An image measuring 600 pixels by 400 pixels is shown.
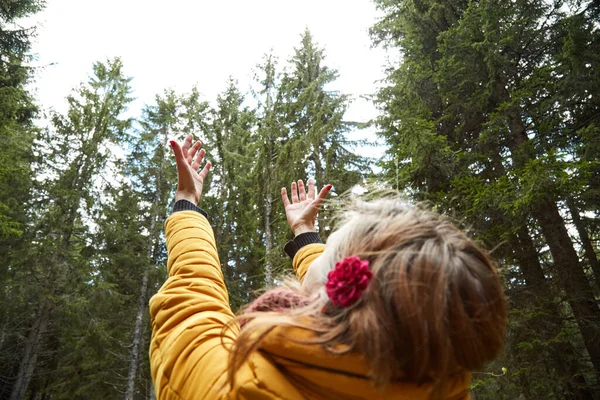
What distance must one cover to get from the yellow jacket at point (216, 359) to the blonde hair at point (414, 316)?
0.03m

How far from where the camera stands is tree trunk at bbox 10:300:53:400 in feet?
44.1

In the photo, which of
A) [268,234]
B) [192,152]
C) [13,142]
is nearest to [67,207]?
[13,142]

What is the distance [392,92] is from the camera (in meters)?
10.9

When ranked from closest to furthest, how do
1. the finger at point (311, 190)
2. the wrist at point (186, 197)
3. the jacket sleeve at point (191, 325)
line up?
the jacket sleeve at point (191, 325), the wrist at point (186, 197), the finger at point (311, 190)

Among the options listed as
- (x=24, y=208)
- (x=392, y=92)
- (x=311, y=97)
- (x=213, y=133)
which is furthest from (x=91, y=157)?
(x=392, y=92)

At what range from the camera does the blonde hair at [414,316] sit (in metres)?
0.88

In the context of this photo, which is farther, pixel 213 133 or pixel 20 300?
pixel 213 133

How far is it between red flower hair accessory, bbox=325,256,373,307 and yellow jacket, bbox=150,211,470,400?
0.12 m

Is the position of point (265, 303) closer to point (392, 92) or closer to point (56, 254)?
point (392, 92)

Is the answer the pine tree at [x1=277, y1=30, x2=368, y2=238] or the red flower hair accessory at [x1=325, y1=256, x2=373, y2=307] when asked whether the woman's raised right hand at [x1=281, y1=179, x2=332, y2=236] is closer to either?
the red flower hair accessory at [x1=325, y1=256, x2=373, y2=307]

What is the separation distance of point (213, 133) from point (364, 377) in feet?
50.3

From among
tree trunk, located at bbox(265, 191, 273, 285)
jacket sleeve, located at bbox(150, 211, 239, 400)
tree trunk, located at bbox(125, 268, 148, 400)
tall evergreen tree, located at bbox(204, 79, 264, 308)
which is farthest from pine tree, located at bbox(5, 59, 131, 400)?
jacket sleeve, located at bbox(150, 211, 239, 400)

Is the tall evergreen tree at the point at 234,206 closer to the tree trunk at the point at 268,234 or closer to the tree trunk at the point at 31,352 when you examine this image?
the tree trunk at the point at 268,234

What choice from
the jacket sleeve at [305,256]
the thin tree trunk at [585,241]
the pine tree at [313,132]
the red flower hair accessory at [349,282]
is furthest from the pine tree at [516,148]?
the red flower hair accessory at [349,282]
